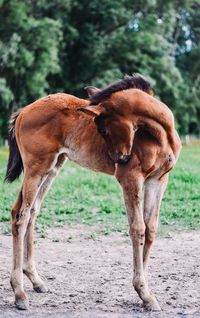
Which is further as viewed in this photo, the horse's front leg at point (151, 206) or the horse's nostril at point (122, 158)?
the horse's front leg at point (151, 206)

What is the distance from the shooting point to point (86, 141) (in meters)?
5.69

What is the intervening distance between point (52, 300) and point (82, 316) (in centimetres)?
60

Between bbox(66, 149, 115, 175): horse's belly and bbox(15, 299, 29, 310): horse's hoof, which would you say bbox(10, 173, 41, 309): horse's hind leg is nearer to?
bbox(15, 299, 29, 310): horse's hoof

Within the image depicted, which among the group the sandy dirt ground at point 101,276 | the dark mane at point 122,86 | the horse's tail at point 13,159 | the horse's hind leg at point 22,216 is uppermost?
the dark mane at point 122,86

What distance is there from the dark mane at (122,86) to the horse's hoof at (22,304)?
1.84 m

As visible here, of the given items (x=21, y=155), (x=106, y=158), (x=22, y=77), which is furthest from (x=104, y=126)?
(x=22, y=77)

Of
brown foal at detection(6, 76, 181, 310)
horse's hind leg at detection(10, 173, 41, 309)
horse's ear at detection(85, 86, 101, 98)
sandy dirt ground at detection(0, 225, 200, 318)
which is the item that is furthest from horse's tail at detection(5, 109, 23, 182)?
sandy dirt ground at detection(0, 225, 200, 318)

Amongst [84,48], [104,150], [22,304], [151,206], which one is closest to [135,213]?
[151,206]

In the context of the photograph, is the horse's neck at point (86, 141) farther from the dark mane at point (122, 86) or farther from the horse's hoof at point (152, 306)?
the horse's hoof at point (152, 306)

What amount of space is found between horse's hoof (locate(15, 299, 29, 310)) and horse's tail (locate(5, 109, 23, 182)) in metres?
1.37

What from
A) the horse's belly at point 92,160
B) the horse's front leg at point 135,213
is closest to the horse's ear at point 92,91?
the horse's belly at point 92,160

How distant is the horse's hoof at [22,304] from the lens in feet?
16.7

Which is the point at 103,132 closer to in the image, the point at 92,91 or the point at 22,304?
the point at 92,91

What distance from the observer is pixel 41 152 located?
555 centimetres
